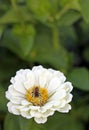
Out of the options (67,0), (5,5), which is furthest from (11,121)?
(5,5)

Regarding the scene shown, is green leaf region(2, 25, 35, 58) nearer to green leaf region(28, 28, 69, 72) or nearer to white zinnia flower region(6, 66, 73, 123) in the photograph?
green leaf region(28, 28, 69, 72)

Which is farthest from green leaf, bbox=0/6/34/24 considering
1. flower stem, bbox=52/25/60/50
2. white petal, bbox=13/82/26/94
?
white petal, bbox=13/82/26/94

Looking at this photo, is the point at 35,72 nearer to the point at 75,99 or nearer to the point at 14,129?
the point at 14,129

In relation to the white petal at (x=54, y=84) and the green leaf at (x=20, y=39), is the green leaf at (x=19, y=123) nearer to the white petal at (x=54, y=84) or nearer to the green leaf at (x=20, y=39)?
the white petal at (x=54, y=84)

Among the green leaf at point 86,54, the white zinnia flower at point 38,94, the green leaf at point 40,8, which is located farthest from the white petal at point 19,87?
the green leaf at point 86,54

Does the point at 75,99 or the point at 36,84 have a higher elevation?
the point at 36,84

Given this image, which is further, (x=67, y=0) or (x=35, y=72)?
(x=67, y=0)

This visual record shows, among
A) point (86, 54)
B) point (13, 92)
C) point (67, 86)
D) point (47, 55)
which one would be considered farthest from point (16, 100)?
point (86, 54)
